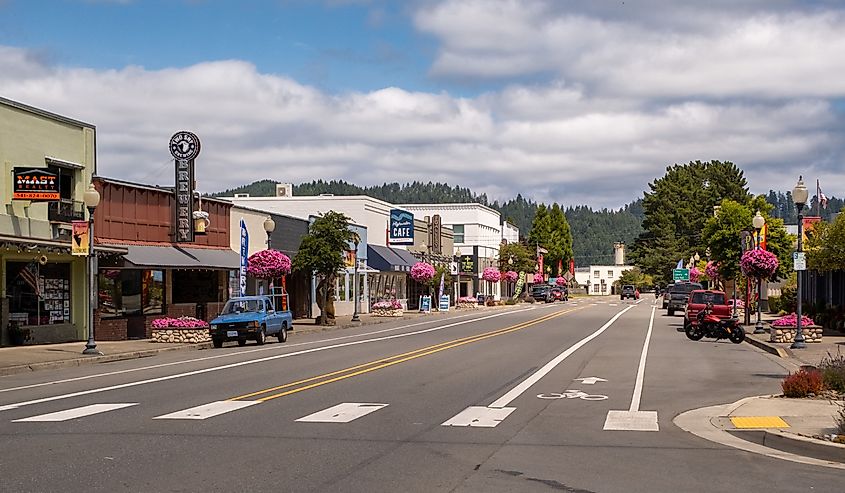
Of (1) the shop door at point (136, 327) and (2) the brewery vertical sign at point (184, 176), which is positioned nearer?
(1) the shop door at point (136, 327)

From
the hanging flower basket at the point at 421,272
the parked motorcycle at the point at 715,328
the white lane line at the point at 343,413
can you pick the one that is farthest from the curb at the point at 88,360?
the hanging flower basket at the point at 421,272

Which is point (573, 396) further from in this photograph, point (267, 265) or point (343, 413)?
point (267, 265)

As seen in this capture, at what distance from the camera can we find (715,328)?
36.1m

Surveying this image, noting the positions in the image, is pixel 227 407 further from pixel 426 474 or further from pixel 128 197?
pixel 128 197

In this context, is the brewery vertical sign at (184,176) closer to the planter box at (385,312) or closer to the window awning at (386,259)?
the planter box at (385,312)

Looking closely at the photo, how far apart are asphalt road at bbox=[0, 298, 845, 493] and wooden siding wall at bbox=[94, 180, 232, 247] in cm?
1048

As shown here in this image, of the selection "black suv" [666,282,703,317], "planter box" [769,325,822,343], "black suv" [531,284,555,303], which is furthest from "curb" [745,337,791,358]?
"black suv" [531,284,555,303]

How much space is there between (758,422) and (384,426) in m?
5.04

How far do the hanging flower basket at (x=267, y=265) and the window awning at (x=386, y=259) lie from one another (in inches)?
1067

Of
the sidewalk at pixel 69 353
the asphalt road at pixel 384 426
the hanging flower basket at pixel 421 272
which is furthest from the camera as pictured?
the hanging flower basket at pixel 421 272

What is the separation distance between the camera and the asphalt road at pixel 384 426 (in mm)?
9789

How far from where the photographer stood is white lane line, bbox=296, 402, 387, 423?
45.8 ft

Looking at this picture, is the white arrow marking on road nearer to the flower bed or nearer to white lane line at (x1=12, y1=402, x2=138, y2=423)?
white lane line at (x1=12, y1=402, x2=138, y2=423)

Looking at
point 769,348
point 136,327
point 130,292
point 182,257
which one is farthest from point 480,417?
point 182,257
